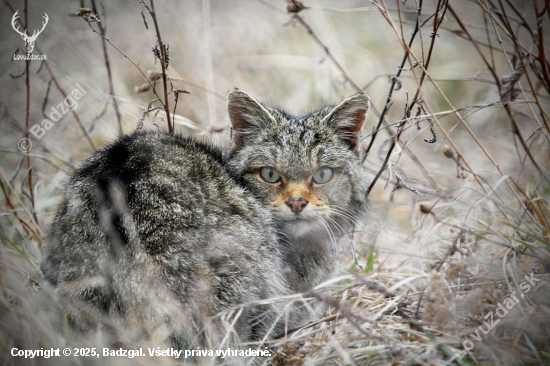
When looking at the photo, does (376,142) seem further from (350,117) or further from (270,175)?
(270,175)

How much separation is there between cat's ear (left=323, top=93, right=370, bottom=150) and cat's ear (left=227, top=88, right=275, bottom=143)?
1.68 ft

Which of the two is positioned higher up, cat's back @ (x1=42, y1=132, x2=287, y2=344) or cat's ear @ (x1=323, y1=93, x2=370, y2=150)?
cat's ear @ (x1=323, y1=93, x2=370, y2=150)

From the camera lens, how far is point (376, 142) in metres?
6.15

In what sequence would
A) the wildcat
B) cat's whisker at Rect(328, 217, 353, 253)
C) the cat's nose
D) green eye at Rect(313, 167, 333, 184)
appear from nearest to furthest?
the wildcat < the cat's nose < cat's whisker at Rect(328, 217, 353, 253) < green eye at Rect(313, 167, 333, 184)

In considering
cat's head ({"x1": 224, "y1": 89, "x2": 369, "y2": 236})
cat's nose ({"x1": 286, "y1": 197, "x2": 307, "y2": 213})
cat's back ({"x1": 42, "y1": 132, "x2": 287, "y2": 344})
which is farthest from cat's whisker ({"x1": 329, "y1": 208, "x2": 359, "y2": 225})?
cat's back ({"x1": 42, "y1": 132, "x2": 287, "y2": 344})

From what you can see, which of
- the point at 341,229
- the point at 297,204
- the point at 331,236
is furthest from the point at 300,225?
the point at 341,229

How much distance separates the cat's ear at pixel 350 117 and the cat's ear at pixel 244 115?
512 millimetres

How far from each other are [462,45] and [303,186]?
21.0ft

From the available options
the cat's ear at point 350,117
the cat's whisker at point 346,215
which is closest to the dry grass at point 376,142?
the cat's ear at point 350,117

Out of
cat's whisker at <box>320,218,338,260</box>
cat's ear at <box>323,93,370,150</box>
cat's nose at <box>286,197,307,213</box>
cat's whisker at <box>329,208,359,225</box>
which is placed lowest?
cat's whisker at <box>320,218,338,260</box>

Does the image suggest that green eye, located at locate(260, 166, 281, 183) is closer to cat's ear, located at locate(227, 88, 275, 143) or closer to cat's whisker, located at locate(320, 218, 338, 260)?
cat's ear, located at locate(227, 88, 275, 143)

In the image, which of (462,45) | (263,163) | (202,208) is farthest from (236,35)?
(202,208)

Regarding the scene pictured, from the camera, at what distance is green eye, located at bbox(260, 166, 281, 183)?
316cm

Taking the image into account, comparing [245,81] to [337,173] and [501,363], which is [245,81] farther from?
[501,363]
